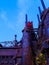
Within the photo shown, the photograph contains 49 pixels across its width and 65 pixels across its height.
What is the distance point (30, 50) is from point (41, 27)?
671 cm

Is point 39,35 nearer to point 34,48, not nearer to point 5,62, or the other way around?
point 34,48

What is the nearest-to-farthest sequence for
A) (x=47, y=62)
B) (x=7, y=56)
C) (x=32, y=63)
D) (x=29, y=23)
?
(x=47, y=62)
(x=32, y=63)
(x=7, y=56)
(x=29, y=23)

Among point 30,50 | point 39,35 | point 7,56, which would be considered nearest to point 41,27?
point 39,35

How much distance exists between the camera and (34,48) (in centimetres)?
5438

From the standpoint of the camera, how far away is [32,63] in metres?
50.8

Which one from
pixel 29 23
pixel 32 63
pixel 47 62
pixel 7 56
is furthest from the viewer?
pixel 29 23

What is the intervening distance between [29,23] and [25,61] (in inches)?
471

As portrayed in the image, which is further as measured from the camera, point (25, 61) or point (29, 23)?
point (29, 23)

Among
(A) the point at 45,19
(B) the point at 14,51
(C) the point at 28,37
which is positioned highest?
(A) the point at 45,19

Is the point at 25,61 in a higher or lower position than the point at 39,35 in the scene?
lower

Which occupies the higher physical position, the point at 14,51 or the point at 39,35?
the point at 39,35

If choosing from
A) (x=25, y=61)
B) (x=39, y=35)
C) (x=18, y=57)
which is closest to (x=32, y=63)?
(x=25, y=61)

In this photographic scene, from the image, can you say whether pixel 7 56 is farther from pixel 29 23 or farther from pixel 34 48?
pixel 29 23

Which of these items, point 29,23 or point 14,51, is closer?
point 14,51
